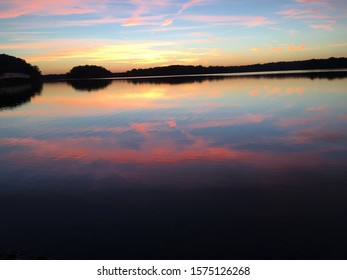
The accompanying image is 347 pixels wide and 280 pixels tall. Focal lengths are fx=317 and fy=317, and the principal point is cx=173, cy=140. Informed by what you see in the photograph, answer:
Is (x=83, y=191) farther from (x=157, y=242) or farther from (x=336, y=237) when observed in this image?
(x=336, y=237)

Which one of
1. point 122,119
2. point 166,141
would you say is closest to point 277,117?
point 166,141

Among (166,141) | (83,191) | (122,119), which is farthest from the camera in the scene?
(122,119)

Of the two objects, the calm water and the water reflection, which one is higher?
the water reflection

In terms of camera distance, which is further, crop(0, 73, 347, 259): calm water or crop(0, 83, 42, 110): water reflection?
crop(0, 83, 42, 110): water reflection

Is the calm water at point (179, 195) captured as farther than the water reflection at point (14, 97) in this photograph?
No

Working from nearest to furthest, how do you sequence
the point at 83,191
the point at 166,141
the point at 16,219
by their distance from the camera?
the point at 16,219, the point at 83,191, the point at 166,141

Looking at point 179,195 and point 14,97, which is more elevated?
point 14,97

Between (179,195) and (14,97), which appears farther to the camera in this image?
(14,97)

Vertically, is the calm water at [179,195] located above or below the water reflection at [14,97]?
below

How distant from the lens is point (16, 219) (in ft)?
37.7

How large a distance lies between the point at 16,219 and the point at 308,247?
984 centimetres

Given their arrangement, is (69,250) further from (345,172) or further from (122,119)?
(122,119)

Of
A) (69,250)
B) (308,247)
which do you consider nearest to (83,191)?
(69,250)
